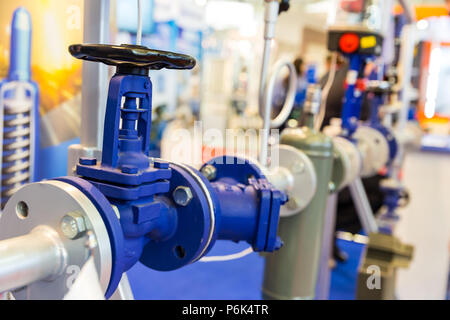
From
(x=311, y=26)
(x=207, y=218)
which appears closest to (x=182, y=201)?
(x=207, y=218)

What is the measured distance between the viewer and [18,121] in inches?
27.5

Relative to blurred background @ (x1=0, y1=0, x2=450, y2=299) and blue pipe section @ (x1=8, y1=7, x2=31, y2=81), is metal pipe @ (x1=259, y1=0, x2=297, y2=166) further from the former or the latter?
blue pipe section @ (x1=8, y1=7, x2=31, y2=81)

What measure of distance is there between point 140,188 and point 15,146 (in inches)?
14.8

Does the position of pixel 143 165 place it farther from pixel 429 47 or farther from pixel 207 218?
pixel 429 47

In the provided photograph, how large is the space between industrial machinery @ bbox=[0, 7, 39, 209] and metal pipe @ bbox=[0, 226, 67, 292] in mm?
363

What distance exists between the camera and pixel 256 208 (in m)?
0.57

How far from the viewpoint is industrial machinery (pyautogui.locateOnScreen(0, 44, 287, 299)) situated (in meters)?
0.36

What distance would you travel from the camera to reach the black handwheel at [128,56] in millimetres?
392

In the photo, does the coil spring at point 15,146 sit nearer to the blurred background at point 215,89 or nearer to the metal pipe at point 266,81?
the blurred background at point 215,89

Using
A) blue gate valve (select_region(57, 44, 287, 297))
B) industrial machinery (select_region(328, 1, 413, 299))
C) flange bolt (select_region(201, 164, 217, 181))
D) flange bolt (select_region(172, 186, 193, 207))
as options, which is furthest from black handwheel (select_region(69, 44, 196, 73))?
industrial machinery (select_region(328, 1, 413, 299))

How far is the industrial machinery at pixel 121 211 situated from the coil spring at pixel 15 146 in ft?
0.99

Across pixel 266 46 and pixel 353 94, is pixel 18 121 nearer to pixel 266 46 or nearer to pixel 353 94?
pixel 266 46

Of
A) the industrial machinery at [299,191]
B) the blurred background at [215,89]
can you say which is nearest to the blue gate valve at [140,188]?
the blurred background at [215,89]

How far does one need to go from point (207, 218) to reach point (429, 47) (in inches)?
232
